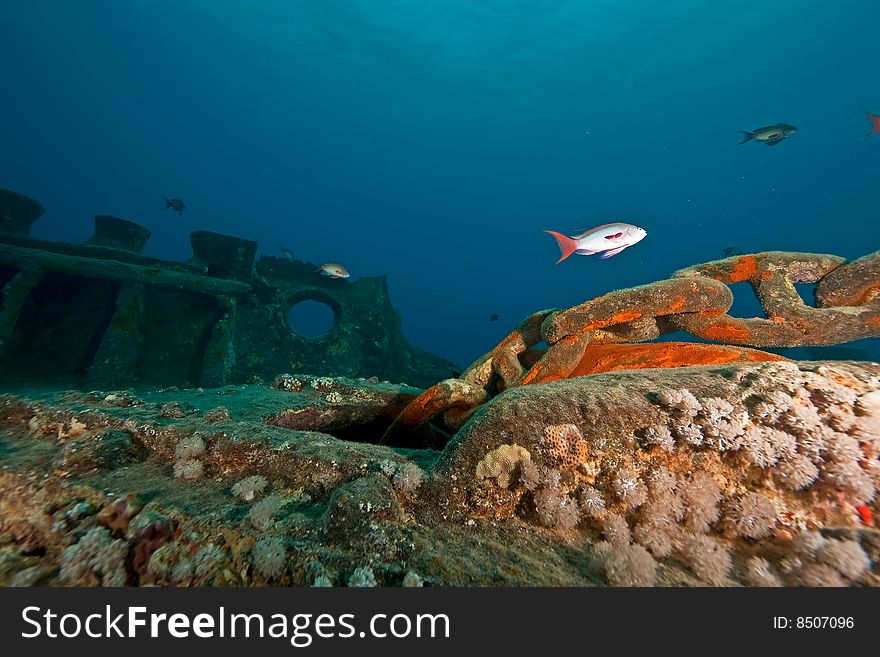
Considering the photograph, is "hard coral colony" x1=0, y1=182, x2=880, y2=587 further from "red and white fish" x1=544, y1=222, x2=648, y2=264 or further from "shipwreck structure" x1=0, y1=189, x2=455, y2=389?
"shipwreck structure" x1=0, y1=189, x2=455, y2=389

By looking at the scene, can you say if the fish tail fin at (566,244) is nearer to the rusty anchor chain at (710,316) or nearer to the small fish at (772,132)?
the rusty anchor chain at (710,316)

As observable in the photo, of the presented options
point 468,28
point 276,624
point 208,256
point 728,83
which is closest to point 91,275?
point 208,256

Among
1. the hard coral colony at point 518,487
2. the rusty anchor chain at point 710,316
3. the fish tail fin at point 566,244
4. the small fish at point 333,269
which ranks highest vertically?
the small fish at point 333,269

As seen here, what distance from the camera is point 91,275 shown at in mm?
8109

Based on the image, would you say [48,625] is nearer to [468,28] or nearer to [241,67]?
[468,28]

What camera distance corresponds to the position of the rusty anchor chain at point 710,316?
135 inches

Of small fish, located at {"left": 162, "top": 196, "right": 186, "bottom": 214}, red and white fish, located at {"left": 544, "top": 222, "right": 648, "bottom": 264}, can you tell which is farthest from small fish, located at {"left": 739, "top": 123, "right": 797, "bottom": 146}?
small fish, located at {"left": 162, "top": 196, "right": 186, "bottom": 214}

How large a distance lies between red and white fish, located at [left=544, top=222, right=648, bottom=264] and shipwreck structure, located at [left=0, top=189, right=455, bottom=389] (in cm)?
825

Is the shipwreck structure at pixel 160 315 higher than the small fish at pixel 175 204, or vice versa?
the small fish at pixel 175 204

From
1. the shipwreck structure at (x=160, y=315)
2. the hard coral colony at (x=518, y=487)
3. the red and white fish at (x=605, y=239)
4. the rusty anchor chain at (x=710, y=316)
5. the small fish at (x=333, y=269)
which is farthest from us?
the small fish at (x=333, y=269)

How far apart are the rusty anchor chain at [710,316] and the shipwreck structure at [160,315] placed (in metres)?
7.27

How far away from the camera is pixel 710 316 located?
359 centimetres

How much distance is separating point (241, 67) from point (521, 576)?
98.1m

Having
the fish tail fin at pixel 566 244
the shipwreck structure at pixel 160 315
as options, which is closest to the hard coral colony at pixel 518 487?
the fish tail fin at pixel 566 244
